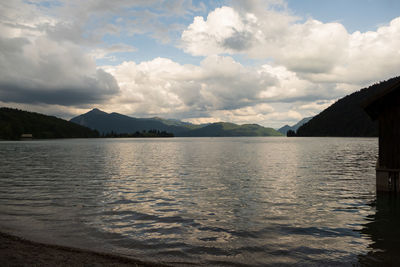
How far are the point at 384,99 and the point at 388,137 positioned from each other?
9.47ft

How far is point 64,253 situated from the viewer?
36.9 ft

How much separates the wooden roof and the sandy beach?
62.5 ft

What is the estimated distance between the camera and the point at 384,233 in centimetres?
1433

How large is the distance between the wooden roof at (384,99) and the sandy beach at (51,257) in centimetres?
1905

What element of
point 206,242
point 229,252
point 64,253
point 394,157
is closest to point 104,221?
point 64,253

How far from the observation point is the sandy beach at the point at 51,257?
398 inches

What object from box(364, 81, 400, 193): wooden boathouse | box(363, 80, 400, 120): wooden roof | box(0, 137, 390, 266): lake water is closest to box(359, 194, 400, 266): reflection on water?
box(0, 137, 390, 266): lake water

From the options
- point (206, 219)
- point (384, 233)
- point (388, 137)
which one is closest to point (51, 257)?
point (206, 219)

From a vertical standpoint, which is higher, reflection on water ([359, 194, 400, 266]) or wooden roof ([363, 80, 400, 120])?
wooden roof ([363, 80, 400, 120])

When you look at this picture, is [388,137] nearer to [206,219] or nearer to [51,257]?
[206,219]

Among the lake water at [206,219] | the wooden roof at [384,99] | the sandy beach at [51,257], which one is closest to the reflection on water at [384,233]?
the lake water at [206,219]

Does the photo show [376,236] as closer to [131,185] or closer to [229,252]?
[229,252]

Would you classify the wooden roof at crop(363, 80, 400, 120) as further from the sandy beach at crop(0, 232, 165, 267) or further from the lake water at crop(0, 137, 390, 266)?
the sandy beach at crop(0, 232, 165, 267)

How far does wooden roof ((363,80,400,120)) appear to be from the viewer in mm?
19953
